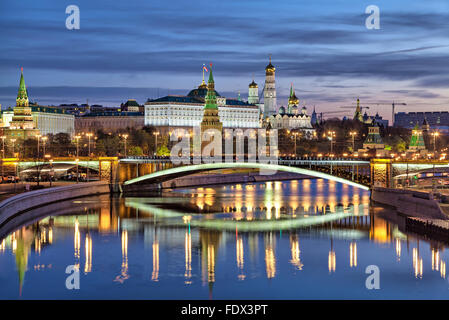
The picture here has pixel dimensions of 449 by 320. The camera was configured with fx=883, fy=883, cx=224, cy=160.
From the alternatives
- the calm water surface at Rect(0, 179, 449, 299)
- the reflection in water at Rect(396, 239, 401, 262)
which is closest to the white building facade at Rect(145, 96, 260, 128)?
the calm water surface at Rect(0, 179, 449, 299)

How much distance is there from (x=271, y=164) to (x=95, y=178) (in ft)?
61.5

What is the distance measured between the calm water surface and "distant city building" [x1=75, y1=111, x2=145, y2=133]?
399 ft

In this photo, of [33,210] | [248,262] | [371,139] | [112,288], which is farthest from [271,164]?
[371,139]

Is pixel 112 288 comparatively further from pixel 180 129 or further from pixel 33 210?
pixel 180 129

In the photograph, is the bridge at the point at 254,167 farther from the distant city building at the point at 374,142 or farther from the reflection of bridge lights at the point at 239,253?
the distant city building at the point at 374,142

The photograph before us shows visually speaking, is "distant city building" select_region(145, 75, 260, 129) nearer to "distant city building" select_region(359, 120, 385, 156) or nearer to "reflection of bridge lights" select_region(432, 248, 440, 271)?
"distant city building" select_region(359, 120, 385, 156)

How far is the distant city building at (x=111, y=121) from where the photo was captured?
573ft

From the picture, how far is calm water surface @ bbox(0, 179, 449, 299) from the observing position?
92.9 feet

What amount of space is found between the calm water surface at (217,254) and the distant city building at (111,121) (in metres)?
122

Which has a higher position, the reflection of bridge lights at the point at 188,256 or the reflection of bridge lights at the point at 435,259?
the reflection of bridge lights at the point at 435,259

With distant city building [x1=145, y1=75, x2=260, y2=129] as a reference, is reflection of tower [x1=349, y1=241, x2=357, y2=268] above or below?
below

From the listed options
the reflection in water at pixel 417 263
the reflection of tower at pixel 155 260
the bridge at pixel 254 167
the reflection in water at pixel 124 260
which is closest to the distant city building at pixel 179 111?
the bridge at pixel 254 167

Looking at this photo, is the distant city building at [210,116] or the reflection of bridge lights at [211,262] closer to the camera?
the reflection of bridge lights at [211,262]
